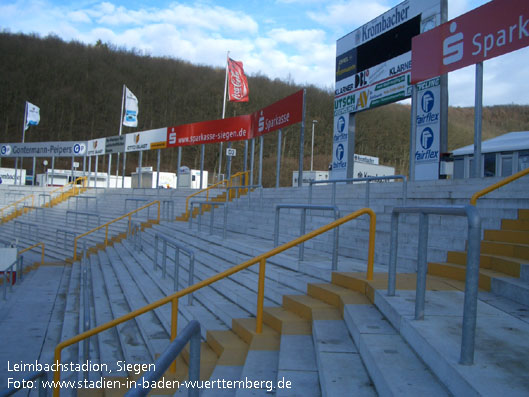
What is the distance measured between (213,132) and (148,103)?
7181 cm

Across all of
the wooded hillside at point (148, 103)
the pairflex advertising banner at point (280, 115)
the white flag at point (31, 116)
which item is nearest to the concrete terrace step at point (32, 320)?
the pairflex advertising banner at point (280, 115)

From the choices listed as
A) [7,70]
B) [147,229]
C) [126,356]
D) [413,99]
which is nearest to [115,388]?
[126,356]

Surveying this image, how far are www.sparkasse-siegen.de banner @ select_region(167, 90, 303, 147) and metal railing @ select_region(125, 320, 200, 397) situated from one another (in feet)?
40.2

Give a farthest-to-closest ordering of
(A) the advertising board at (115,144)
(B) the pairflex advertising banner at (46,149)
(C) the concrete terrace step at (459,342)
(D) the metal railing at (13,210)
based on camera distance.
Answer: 1. (B) the pairflex advertising banner at (46,149)
2. (A) the advertising board at (115,144)
3. (D) the metal railing at (13,210)
4. (C) the concrete terrace step at (459,342)

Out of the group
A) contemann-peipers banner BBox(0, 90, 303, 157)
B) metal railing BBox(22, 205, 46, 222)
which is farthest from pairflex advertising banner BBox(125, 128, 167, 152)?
metal railing BBox(22, 205, 46, 222)

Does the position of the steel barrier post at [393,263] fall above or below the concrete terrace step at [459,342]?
above

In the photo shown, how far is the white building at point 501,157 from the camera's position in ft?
44.5

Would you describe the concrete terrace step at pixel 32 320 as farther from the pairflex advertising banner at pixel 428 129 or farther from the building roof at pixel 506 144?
the building roof at pixel 506 144

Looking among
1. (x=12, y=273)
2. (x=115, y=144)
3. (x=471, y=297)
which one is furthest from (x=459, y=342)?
(x=115, y=144)

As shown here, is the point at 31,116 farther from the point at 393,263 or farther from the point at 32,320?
the point at 393,263

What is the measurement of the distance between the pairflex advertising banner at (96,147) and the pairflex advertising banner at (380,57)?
18.4 m

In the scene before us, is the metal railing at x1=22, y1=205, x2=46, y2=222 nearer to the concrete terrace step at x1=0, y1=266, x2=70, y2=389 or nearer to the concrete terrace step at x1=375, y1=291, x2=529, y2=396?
the concrete terrace step at x1=0, y1=266, x2=70, y2=389

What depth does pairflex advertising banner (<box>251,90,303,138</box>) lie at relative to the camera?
1453 centimetres

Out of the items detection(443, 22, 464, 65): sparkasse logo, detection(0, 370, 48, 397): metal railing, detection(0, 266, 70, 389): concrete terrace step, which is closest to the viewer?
detection(0, 370, 48, 397): metal railing
